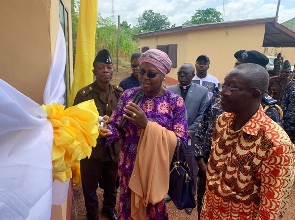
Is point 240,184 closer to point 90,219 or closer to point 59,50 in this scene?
point 59,50

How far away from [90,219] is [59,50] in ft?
7.06

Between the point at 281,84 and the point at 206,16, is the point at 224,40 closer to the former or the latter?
the point at 281,84

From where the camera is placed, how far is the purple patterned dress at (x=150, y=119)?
207 centimetres

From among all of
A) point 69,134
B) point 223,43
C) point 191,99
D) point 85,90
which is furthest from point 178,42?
point 69,134

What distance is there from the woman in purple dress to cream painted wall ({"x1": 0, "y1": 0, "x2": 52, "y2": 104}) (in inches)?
25.9

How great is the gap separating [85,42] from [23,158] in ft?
6.84

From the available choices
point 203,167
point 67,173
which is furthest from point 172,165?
point 67,173

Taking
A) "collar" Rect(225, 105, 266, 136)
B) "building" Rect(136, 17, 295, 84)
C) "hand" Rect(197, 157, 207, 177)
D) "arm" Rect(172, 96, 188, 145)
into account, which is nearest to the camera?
"collar" Rect(225, 105, 266, 136)

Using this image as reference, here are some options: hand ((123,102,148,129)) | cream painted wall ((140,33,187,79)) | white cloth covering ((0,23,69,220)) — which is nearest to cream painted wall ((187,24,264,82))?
cream painted wall ((140,33,187,79))

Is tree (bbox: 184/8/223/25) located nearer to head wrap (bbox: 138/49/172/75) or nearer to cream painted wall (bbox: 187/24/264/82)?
cream painted wall (bbox: 187/24/264/82)

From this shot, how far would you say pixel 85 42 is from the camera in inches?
110

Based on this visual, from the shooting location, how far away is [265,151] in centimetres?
145

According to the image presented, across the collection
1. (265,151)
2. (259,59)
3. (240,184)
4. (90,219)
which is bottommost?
(90,219)

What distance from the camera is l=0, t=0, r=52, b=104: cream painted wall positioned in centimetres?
144
